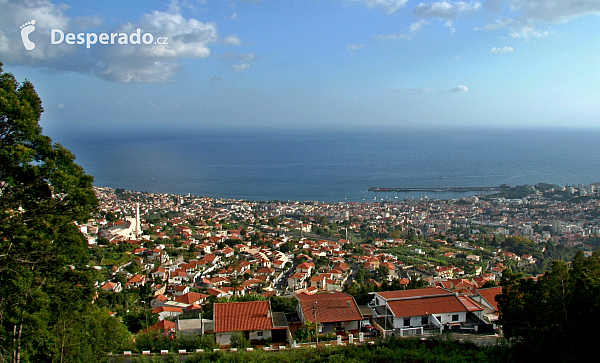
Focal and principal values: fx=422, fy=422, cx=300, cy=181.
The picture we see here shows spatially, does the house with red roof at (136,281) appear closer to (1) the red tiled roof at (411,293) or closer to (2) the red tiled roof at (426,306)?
(1) the red tiled roof at (411,293)

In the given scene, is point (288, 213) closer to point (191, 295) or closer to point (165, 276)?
point (165, 276)

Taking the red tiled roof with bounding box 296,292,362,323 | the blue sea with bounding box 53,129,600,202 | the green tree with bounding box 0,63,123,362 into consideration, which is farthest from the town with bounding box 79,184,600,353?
the blue sea with bounding box 53,129,600,202

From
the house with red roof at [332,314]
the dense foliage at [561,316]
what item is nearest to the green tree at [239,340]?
the house with red roof at [332,314]

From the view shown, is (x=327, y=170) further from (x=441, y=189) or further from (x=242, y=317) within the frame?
(x=242, y=317)

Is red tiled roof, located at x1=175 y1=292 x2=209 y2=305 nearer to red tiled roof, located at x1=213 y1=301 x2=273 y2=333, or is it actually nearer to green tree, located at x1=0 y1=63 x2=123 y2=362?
red tiled roof, located at x1=213 y1=301 x2=273 y2=333

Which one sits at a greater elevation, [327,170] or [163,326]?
[327,170]

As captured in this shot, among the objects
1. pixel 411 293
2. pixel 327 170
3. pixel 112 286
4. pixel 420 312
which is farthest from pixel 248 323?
pixel 327 170

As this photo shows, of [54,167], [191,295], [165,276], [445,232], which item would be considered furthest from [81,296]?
[445,232]
